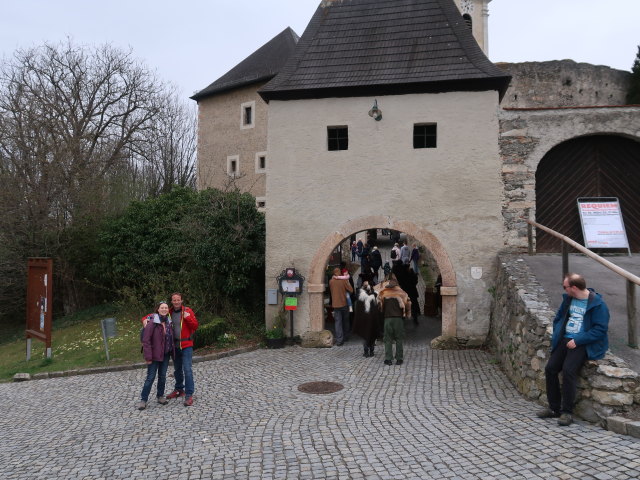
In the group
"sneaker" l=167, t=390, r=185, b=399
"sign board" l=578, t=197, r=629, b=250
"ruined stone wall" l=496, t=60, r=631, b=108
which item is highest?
"ruined stone wall" l=496, t=60, r=631, b=108

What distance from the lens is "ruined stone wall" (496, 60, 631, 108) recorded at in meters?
25.1

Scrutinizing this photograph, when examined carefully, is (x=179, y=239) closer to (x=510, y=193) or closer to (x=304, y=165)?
(x=304, y=165)

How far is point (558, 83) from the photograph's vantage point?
25297 mm

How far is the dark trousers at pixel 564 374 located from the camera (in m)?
4.88

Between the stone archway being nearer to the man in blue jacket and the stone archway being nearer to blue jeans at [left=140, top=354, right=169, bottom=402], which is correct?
blue jeans at [left=140, top=354, right=169, bottom=402]

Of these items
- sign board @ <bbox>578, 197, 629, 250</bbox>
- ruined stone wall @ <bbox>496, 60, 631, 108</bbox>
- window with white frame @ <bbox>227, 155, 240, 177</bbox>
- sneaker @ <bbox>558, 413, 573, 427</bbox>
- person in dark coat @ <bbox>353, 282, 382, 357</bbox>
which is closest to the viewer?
sneaker @ <bbox>558, 413, 573, 427</bbox>

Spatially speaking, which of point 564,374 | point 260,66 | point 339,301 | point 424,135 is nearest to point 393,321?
point 339,301

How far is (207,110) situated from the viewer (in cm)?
2667

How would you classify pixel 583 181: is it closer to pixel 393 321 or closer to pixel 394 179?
pixel 394 179

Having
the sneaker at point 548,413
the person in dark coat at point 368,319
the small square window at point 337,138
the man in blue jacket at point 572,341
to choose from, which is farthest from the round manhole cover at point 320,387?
the small square window at point 337,138

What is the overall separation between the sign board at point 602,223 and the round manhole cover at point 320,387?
6093 millimetres

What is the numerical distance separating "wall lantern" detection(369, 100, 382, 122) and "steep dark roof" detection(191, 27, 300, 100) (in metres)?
14.5

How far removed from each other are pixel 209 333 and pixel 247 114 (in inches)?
664

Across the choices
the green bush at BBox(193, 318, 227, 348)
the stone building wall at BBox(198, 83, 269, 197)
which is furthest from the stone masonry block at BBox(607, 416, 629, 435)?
the stone building wall at BBox(198, 83, 269, 197)
